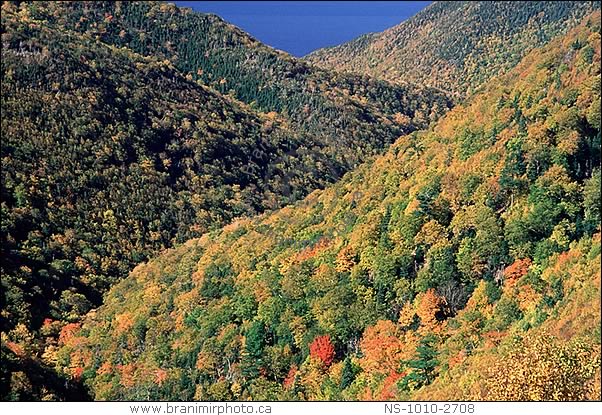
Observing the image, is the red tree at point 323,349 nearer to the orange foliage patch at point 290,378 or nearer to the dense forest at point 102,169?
the orange foliage patch at point 290,378

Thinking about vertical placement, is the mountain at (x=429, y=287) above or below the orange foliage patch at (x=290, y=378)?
above

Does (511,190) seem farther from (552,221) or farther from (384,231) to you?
(384,231)

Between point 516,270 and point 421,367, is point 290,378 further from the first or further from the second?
point 516,270

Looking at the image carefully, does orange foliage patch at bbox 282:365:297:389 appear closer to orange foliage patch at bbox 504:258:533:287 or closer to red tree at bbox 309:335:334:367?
red tree at bbox 309:335:334:367

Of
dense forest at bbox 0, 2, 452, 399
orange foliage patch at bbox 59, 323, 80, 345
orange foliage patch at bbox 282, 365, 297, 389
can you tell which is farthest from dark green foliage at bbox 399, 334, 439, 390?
orange foliage patch at bbox 59, 323, 80, 345

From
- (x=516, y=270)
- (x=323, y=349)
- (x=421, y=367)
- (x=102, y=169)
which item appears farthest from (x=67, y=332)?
(x=102, y=169)

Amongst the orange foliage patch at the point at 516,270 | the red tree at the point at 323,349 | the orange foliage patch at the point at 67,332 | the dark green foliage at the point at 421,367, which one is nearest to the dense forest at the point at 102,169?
the orange foliage patch at the point at 67,332
